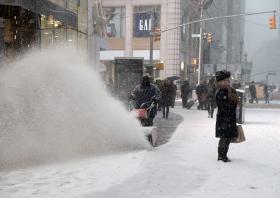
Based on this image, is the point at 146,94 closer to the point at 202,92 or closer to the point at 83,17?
the point at 202,92

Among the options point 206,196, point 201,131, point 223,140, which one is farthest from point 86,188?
point 201,131

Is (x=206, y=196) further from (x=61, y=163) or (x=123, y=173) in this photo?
(x=61, y=163)

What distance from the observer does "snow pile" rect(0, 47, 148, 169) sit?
941cm

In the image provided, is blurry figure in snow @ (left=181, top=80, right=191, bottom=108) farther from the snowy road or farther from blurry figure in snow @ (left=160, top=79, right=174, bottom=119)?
the snowy road

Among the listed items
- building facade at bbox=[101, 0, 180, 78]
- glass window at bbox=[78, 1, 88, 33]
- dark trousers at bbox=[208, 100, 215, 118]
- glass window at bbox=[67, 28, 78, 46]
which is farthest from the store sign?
dark trousers at bbox=[208, 100, 215, 118]

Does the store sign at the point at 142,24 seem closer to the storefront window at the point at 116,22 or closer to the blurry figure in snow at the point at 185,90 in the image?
the storefront window at the point at 116,22

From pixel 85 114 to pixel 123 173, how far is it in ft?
8.80

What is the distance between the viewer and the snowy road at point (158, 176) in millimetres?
6895

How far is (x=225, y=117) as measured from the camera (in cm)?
942

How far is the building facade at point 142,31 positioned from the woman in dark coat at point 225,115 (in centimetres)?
3243

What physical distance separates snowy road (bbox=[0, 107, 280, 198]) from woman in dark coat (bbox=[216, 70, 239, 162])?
13.6 inches

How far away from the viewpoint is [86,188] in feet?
23.3

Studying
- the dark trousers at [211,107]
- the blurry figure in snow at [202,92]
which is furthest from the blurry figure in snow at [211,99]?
the blurry figure in snow at [202,92]

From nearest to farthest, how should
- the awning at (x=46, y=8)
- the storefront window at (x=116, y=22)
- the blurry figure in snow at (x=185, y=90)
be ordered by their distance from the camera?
the awning at (x=46, y=8) → the blurry figure in snow at (x=185, y=90) → the storefront window at (x=116, y=22)
